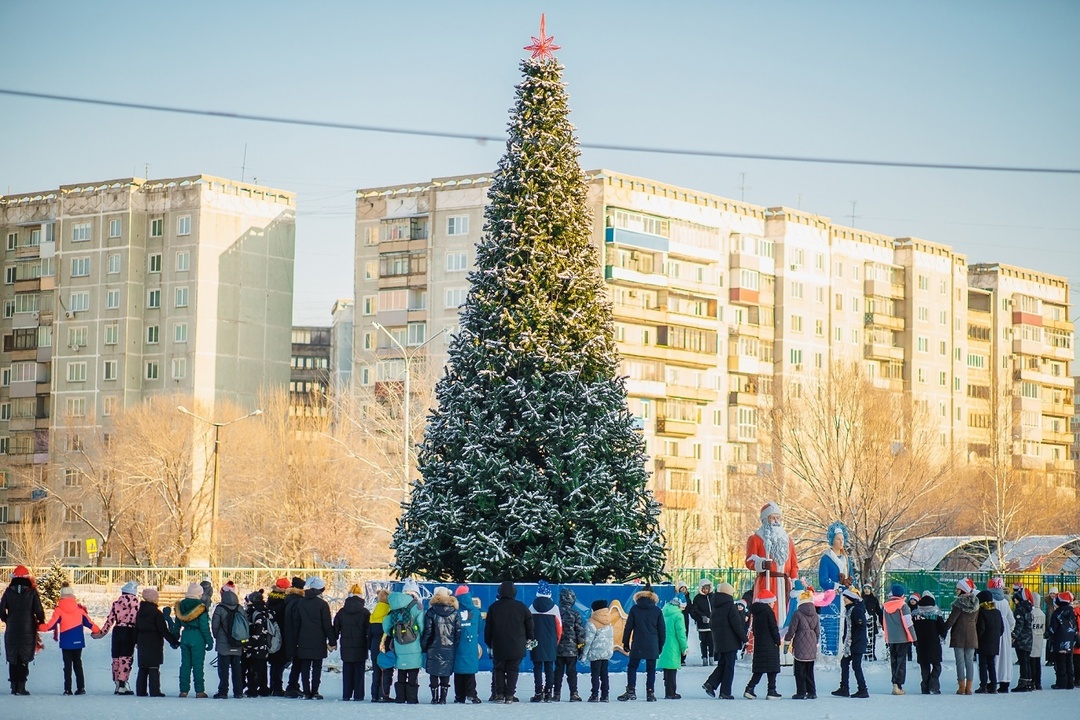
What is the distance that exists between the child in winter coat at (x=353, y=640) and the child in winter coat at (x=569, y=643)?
2.73 meters

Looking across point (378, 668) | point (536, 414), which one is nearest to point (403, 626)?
point (378, 668)

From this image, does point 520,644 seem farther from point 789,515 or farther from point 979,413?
point 979,413

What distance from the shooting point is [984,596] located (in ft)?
85.9

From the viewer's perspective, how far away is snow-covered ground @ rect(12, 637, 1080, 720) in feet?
66.6

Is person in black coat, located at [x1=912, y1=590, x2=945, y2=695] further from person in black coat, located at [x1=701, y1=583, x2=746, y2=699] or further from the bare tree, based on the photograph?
the bare tree

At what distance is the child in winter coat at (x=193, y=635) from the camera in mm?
23078

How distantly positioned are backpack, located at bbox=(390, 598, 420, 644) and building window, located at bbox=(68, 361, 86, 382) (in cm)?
8274

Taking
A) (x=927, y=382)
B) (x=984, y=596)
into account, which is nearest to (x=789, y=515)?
(x=984, y=596)

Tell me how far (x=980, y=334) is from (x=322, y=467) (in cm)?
6530

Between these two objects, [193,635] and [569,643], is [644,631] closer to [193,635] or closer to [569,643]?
[569,643]

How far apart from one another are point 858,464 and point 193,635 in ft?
125

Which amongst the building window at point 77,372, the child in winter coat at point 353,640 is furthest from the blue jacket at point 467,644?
the building window at point 77,372

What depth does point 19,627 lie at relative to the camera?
2311cm

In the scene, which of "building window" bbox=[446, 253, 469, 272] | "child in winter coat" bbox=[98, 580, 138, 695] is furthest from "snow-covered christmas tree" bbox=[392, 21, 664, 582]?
"building window" bbox=[446, 253, 469, 272]
